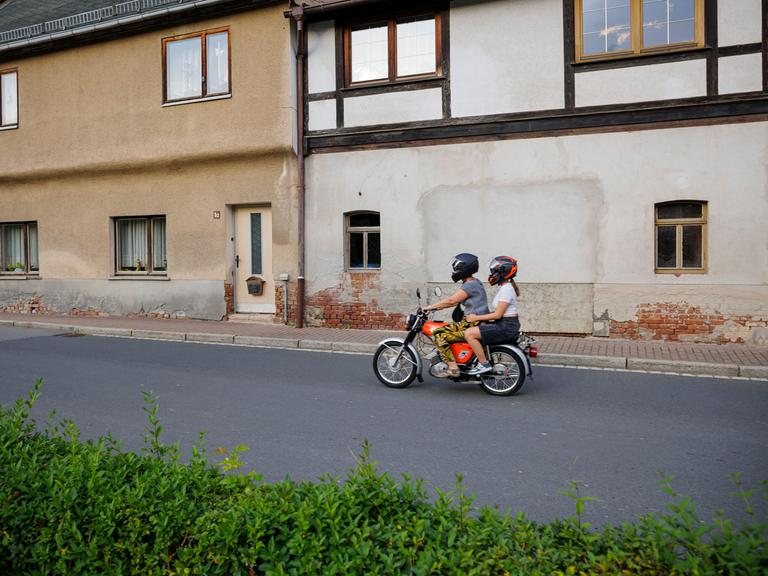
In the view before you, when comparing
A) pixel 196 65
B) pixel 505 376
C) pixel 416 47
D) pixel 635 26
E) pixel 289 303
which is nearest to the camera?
pixel 505 376

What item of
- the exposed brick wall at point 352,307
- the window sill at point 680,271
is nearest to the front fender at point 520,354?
the window sill at point 680,271

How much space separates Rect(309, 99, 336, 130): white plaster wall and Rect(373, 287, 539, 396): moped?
7.07 metres

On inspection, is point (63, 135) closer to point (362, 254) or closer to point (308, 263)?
point (308, 263)

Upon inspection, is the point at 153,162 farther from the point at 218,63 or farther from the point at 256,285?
the point at 256,285

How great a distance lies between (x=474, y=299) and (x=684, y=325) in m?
5.50

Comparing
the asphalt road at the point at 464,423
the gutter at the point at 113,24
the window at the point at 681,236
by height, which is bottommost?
the asphalt road at the point at 464,423

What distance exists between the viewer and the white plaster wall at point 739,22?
11289 millimetres

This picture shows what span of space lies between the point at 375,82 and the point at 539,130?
3.59 m

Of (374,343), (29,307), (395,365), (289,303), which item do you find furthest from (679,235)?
(29,307)

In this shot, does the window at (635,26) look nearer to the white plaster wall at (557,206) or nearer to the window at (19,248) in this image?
the white plaster wall at (557,206)

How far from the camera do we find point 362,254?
14375 millimetres

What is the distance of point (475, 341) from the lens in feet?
25.8

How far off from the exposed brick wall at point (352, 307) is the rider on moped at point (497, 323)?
582cm

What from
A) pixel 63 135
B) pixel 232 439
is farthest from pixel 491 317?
pixel 63 135
